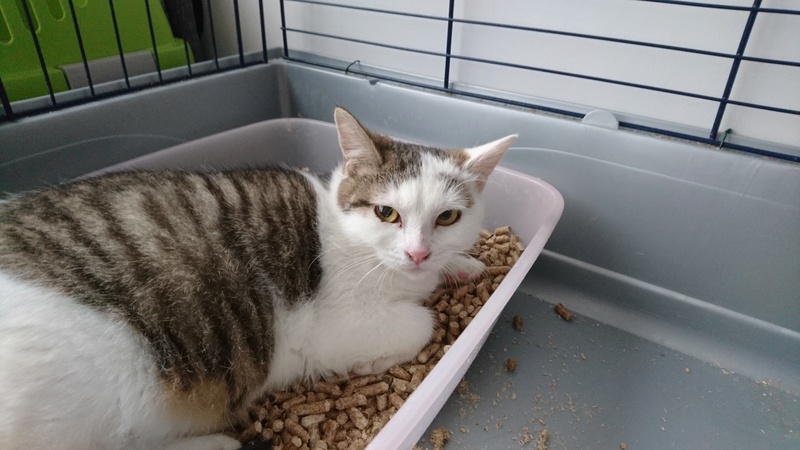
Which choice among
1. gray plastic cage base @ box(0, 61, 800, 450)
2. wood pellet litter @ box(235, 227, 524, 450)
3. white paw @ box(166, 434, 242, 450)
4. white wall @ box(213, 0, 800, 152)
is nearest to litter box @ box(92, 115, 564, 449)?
gray plastic cage base @ box(0, 61, 800, 450)

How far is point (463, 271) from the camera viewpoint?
1.32 metres

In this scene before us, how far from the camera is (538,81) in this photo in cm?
163

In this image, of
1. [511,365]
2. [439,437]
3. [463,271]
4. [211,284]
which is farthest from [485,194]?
[211,284]

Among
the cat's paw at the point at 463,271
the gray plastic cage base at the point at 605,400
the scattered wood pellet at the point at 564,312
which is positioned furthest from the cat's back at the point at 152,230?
the scattered wood pellet at the point at 564,312

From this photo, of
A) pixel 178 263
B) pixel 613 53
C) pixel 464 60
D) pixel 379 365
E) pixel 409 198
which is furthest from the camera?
pixel 464 60

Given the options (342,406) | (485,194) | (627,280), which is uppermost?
(485,194)

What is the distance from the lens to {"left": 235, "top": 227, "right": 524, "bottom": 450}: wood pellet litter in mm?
1059

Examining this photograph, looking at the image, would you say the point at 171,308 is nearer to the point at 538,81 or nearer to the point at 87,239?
the point at 87,239

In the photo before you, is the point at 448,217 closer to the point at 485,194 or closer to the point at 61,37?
the point at 485,194

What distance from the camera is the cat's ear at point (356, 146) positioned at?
1.05 meters

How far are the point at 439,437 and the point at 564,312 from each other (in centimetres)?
56

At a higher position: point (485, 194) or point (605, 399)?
point (485, 194)

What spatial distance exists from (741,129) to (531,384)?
92 cm

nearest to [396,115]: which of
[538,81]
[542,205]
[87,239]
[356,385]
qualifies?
[538,81]
